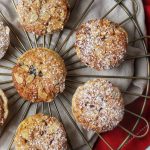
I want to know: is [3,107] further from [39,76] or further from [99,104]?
[99,104]

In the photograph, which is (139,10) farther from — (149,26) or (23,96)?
(23,96)

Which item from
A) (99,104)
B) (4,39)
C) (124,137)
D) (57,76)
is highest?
(4,39)

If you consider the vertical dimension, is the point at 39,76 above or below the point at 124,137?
above

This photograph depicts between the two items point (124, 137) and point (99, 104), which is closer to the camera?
point (99, 104)

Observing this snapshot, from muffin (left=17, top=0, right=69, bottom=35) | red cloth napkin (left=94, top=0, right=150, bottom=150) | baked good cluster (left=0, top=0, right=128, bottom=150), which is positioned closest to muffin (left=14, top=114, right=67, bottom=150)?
baked good cluster (left=0, top=0, right=128, bottom=150)

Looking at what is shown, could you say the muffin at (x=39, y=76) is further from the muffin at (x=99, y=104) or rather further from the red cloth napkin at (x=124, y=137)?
the red cloth napkin at (x=124, y=137)

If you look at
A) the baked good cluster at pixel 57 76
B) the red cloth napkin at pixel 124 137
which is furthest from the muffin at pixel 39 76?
the red cloth napkin at pixel 124 137

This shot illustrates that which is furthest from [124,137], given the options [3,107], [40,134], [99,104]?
[3,107]
